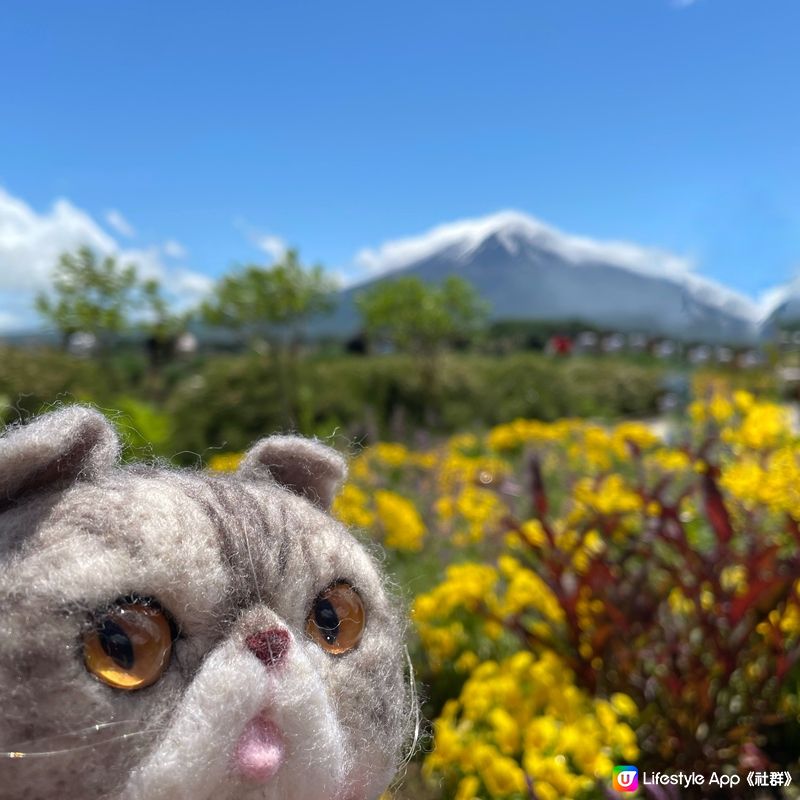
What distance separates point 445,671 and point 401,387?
771cm

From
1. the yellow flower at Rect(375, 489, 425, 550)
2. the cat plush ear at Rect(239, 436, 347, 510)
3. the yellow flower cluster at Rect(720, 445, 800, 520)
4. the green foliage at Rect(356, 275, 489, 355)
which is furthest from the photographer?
the green foliage at Rect(356, 275, 489, 355)

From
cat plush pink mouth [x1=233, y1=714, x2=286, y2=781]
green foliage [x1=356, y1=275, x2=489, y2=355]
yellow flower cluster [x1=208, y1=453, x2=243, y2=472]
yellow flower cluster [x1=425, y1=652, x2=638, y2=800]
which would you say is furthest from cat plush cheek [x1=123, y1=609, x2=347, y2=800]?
green foliage [x1=356, y1=275, x2=489, y2=355]

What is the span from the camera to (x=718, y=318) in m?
2.11

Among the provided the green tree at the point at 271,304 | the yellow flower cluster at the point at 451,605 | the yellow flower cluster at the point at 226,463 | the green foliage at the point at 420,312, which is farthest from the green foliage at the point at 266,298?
the yellow flower cluster at the point at 451,605

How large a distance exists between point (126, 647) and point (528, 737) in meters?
1.03

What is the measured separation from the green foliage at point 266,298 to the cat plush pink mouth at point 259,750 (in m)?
9.10

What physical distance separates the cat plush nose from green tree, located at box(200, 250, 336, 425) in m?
8.59

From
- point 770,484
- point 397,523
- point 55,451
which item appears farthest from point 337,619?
point 397,523

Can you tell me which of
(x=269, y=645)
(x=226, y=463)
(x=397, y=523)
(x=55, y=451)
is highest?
(x=226, y=463)

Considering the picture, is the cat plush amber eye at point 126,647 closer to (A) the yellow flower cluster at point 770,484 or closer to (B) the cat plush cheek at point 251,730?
(B) the cat plush cheek at point 251,730

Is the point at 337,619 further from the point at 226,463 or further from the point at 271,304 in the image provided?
Answer: the point at 271,304

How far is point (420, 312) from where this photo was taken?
11484mm

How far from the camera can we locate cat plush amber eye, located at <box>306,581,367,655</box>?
2.30 feet

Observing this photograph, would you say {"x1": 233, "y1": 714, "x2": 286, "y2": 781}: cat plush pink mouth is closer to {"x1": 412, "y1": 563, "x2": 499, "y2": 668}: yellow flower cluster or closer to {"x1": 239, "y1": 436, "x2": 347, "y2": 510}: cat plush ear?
{"x1": 239, "y1": 436, "x2": 347, "y2": 510}: cat plush ear
